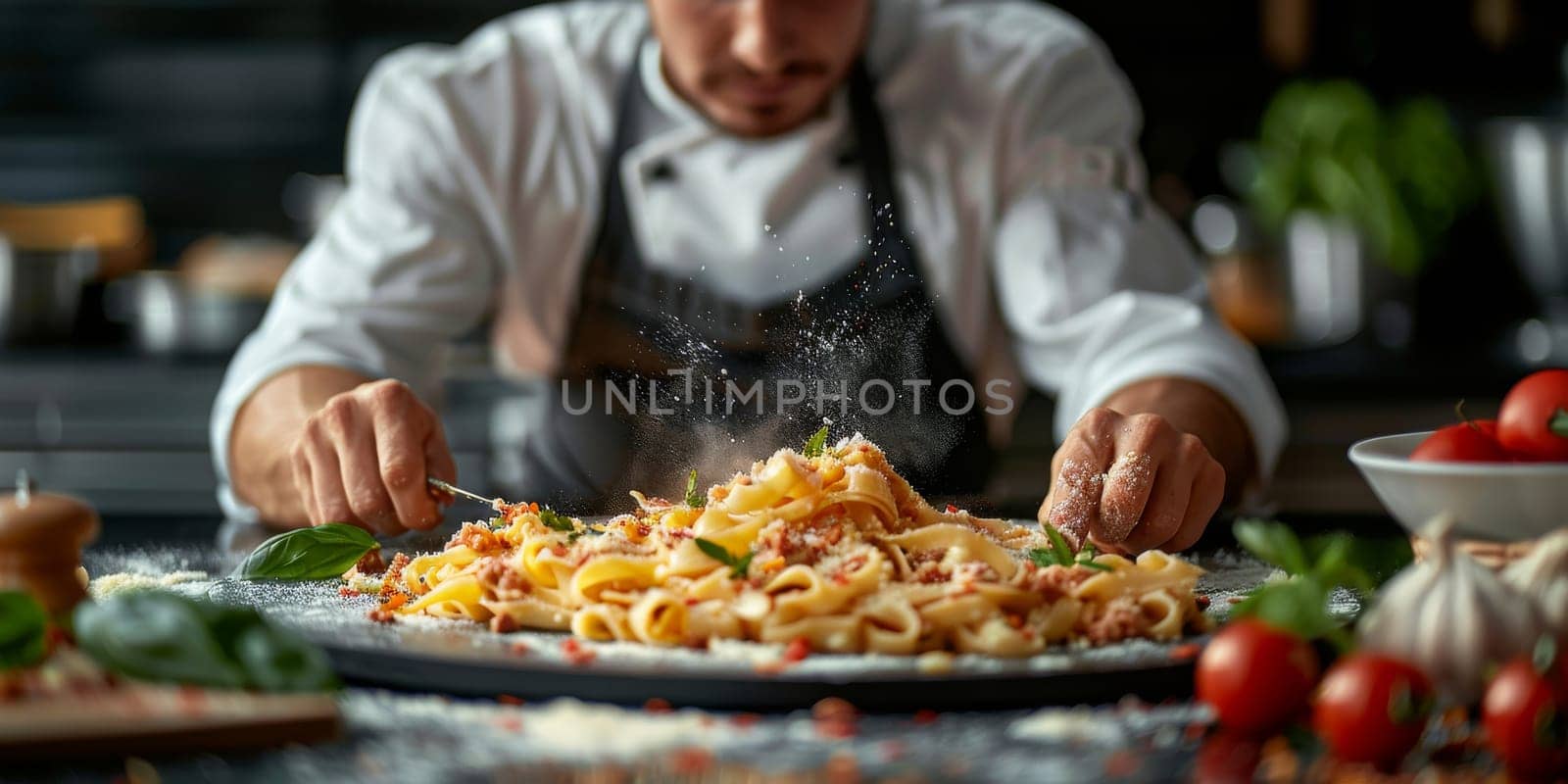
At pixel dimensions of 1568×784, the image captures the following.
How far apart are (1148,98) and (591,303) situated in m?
2.08

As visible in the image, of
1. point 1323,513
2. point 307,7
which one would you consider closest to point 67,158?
point 307,7

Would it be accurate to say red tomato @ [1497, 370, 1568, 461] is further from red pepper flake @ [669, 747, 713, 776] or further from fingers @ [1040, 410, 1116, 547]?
red pepper flake @ [669, 747, 713, 776]

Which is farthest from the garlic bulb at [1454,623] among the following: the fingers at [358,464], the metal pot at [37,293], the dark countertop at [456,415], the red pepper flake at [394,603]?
the metal pot at [37,293]

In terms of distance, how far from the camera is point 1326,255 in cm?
339

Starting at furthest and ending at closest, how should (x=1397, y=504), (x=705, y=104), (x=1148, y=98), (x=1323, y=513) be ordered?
1. (x=1148, y=98)
2. (x=705, y=104)
3. (x=1323, y=513)
4. (x=1397, y=504)

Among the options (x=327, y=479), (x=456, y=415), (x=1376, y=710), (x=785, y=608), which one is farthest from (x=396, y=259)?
(x=1376, y=710)

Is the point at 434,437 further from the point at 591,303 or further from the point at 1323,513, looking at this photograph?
the point at 1323,513

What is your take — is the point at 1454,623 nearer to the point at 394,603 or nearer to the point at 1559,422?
the point at 1559,422

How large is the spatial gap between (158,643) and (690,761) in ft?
0.90

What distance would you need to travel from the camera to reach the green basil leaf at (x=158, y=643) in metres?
0.77

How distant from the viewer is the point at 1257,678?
73 cm

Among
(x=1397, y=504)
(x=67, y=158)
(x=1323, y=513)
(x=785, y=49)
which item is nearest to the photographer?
(x=1397, y=504)

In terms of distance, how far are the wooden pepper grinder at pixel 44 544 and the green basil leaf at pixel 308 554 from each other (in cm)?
25

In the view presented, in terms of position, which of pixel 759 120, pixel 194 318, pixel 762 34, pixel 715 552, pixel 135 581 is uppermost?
pixel 762 34
